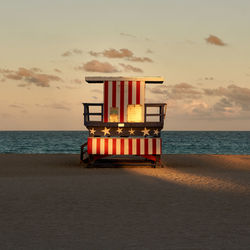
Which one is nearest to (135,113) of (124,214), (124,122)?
(124,122)

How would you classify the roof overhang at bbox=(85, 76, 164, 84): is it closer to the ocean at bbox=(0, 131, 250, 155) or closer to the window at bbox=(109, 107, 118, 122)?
the window at bbox=(109, 107, 118, 122)

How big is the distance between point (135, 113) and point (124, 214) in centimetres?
1257

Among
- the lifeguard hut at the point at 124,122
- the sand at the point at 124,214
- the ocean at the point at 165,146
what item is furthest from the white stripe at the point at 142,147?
the ocean at the point at 165,146

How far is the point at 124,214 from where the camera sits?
343 inches

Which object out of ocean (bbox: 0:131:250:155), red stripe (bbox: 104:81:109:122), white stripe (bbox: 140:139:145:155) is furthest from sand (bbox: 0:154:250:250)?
ocean (bbox: 0:131:250:155)

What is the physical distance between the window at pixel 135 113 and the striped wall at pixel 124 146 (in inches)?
41.0

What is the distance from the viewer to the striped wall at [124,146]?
68.2 feet

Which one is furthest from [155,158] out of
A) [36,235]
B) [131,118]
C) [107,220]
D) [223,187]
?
[36,235]

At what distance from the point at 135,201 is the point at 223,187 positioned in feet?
13.0

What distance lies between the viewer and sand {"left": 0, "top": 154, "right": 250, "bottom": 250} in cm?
656

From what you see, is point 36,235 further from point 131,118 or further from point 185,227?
point 131,118

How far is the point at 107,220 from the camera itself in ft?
26.6

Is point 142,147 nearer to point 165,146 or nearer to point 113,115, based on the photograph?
point 113,115

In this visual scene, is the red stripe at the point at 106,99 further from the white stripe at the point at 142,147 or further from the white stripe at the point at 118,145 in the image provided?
the white stripe at the point at 142,147
